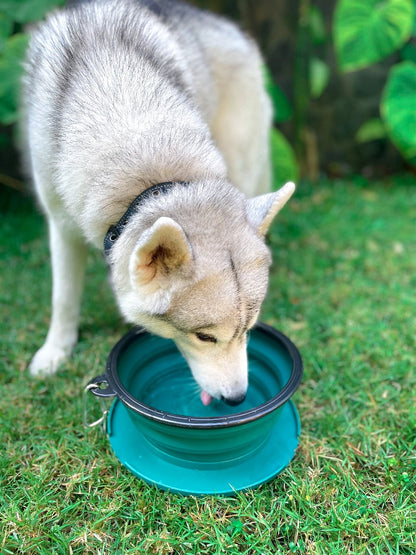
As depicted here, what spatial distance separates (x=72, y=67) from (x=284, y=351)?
200 centimetres

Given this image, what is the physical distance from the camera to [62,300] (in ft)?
11.9

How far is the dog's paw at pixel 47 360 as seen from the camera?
3516 mm

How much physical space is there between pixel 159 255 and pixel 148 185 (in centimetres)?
47

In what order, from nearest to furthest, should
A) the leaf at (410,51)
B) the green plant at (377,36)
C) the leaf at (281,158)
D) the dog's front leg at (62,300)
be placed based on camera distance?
the dog's front leg at (62,300)
the green plant at (377,36)
the leaf at (281,158)
the leaf at (410,51)

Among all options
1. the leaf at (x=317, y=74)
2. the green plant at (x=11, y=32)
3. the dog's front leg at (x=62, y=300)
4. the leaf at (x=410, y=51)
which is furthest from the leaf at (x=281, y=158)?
the dog's front leg at (x=62, y=300)

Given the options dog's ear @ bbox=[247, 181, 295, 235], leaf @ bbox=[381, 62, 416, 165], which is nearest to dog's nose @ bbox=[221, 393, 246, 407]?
dog's ear @ bbox=[247, 181, 295, 235]

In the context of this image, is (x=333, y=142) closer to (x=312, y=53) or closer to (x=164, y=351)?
(x=312, y=53)

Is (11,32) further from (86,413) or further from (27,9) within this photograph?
(86,413)

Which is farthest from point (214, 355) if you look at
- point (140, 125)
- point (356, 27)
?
point (356, 27)

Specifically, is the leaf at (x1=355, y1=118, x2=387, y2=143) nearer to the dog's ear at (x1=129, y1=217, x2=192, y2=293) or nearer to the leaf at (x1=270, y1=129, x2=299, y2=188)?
the leaf at (x1=270, y1=129, x2=299, y2=188)

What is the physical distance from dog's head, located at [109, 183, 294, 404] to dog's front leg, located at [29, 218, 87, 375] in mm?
1051

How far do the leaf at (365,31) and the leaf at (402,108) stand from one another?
0.34 meters

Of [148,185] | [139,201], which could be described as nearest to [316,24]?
[148,185]

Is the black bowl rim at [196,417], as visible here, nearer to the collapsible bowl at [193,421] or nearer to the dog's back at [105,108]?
the collapsible bowl at [193,421]
